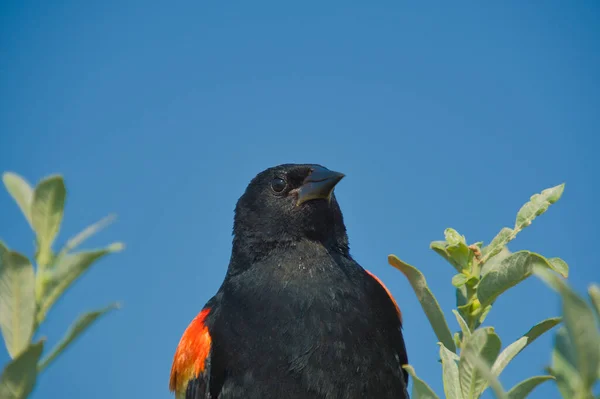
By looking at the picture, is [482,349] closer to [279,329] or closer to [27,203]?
[27,203]

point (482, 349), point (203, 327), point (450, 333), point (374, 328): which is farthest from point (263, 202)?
point (482, 349)

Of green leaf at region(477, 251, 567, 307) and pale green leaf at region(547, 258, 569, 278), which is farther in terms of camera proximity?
pale green leaf at region(547, 258, 569, 278)

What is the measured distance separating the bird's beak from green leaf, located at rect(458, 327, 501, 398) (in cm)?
297

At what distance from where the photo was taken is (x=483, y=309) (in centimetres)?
185

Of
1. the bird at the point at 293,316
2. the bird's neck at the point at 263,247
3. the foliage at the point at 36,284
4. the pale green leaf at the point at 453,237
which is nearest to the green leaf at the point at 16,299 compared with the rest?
the foliage at the point at 36,284

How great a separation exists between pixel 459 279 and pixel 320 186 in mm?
2663

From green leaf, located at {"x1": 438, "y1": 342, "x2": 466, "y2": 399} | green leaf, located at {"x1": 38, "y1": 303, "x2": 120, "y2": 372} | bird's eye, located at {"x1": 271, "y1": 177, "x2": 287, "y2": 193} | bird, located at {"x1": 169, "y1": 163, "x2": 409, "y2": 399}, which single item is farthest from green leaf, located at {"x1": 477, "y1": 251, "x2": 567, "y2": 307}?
bird's eye, located at {"x1": 271, "y1": 177, "x2": 287, "y2": 193}

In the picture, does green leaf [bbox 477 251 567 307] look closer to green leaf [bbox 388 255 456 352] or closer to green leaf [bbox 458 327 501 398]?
green leaf [bbox 388 255 456 352]

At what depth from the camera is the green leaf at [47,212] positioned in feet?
3.64

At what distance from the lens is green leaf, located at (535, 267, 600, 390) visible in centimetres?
82

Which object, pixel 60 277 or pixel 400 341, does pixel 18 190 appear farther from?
pixel 400 341

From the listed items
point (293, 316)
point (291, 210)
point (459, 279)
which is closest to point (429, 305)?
point (459, 279)

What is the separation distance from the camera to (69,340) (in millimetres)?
1097

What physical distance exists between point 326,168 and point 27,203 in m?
3.52
